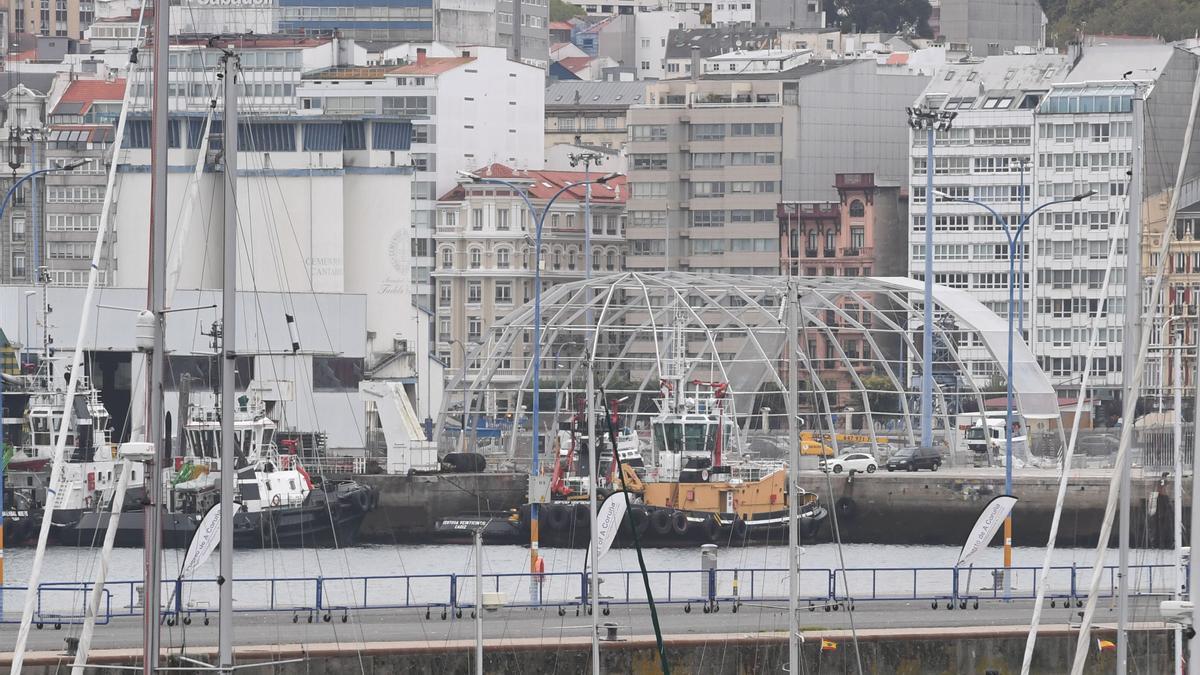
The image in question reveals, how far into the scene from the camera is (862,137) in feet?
534

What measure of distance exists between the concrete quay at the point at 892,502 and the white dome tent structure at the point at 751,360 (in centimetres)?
314

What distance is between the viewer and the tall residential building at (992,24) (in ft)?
628

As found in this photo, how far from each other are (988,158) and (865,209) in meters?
7.33

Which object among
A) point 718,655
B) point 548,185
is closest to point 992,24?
point 548,185

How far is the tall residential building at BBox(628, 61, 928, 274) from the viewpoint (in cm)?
15975

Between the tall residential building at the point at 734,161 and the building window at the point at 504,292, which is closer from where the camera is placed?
the tall residential building at the point at 734,161

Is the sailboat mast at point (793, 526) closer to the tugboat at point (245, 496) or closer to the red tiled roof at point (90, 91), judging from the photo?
the tugboat at point (245, 496)

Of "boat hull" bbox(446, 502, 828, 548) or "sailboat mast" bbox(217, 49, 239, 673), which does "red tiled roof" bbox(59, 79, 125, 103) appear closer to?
"boat hull" bbox(446, 502, 828, 548)

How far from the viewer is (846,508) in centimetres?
9450

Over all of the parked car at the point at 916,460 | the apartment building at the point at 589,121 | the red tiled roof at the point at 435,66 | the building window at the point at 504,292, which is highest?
the red tiled roof at the point at 435,66

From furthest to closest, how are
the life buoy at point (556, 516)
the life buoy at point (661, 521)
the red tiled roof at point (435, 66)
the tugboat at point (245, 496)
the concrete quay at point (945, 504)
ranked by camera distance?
the red tiled roof at point (435, 66) → the concrete quay at point (945, 504) → the life buoy at point (556, 516) → the life buoy at point (661, 521) → the tugboat at point (245, 496)

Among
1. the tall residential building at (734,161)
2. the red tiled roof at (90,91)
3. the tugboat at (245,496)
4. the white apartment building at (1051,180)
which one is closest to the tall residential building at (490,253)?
the tall residential building at (734,161)

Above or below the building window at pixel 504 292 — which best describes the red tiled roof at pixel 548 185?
above

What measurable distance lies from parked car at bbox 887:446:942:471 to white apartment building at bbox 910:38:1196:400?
126 ft
